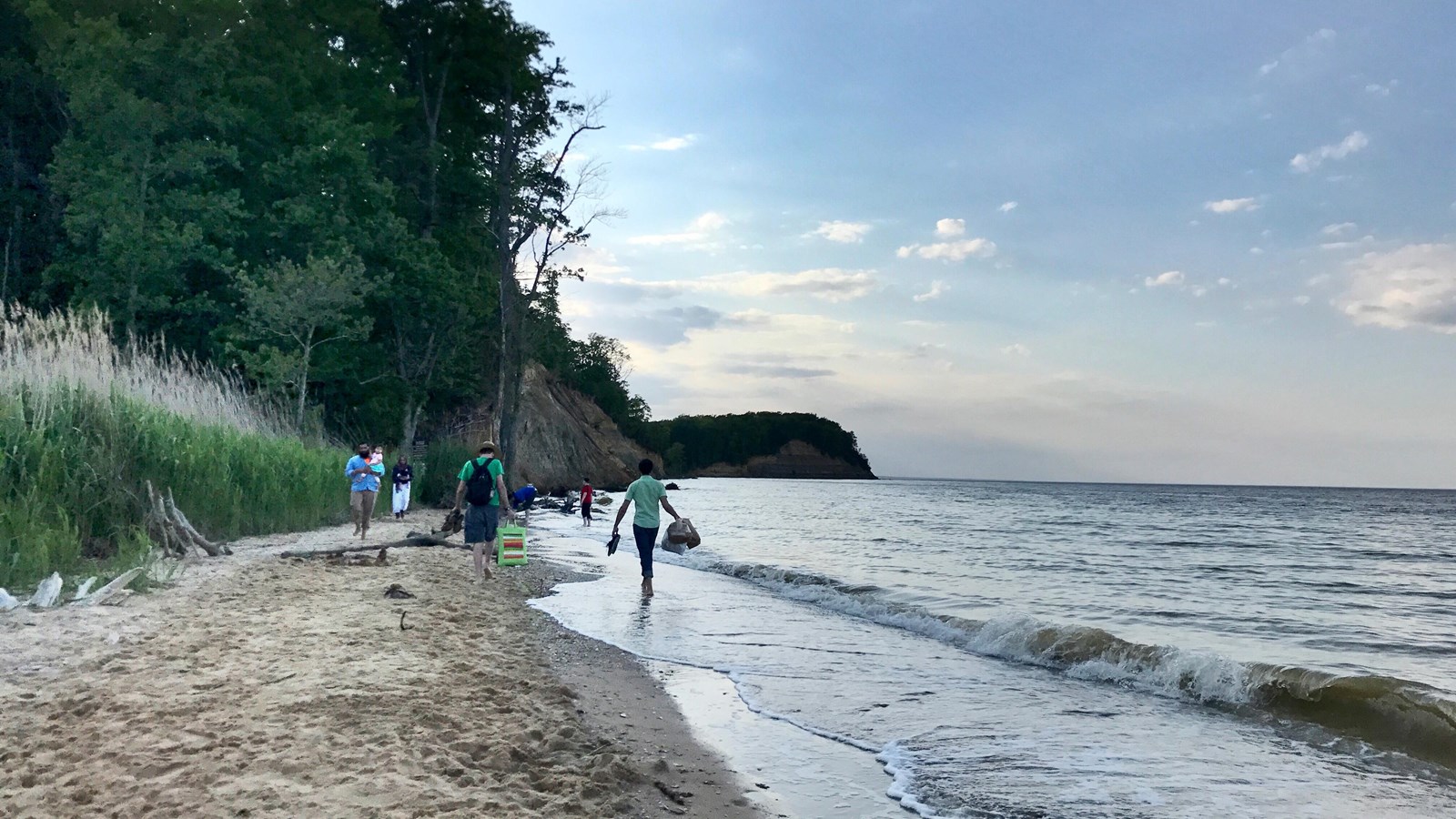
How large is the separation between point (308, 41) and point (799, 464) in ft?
538

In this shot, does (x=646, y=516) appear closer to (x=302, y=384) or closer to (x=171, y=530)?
(x=171, y=530)

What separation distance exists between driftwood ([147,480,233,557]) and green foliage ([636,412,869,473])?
156 meters

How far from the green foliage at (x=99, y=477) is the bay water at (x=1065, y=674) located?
17.1 feet

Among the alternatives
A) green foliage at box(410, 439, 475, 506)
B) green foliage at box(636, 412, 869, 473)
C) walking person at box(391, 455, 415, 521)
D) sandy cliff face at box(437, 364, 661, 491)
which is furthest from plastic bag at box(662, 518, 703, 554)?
green foliage at box(636, 412, 869, 473)

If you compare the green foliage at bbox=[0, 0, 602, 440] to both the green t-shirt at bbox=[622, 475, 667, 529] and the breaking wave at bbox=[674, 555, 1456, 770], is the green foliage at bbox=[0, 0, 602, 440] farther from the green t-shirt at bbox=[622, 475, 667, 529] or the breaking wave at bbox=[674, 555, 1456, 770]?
the breaking wave at bbox=[674, 555, 1456, 770]

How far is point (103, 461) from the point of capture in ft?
35.3

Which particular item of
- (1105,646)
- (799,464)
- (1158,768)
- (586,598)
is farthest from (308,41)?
(799,464)

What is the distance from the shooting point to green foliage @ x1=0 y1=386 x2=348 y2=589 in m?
8.78

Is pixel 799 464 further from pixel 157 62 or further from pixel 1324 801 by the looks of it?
pixel 1324 801

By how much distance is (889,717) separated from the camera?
22.7ft

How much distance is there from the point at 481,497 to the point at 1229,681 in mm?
9249

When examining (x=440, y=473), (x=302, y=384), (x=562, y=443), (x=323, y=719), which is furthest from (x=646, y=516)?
(x=562, y=443)

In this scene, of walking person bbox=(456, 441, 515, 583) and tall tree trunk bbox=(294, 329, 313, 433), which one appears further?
tall tree trunk bbox=(294, 329, 313, 433)

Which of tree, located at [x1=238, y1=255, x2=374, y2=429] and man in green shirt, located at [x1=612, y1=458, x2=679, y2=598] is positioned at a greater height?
tree, located at [x1=238, y1=255, x2=374, y2=429]
